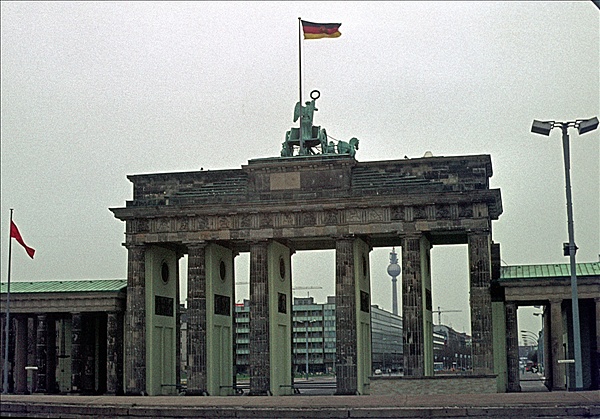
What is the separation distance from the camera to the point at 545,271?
2680 inches

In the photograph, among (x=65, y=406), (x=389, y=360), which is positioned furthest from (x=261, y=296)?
(x=389, y=360)

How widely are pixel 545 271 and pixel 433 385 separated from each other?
17495 mm

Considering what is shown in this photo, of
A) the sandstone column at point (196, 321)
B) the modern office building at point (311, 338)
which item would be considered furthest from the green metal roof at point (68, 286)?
the modern office building at point (311, 338)

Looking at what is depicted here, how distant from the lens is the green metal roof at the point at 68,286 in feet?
241

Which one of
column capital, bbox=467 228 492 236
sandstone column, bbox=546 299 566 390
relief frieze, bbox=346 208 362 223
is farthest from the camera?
relief frieze, bbox=346 208 362 223

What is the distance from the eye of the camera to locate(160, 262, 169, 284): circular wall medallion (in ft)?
238

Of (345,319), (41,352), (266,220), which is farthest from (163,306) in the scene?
(345,319)

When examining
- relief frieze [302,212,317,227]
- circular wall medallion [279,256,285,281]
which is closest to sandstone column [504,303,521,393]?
relief frieze [302,212,317,227]

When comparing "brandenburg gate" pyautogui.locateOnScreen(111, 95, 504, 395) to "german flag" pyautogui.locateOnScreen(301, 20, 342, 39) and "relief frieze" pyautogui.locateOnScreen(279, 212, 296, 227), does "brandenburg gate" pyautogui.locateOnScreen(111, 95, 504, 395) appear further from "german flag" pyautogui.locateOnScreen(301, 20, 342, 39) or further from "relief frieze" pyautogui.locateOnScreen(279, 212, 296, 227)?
"german flag" pyautogui.locateOnScreen(301, 20, 342, 39)

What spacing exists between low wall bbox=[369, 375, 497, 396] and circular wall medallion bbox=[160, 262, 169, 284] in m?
22.6

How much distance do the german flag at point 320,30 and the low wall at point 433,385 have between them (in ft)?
85.1

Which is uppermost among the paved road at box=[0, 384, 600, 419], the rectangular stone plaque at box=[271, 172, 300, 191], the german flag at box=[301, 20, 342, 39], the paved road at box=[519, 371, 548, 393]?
the german flag at box=[301, 20, 342, 39]

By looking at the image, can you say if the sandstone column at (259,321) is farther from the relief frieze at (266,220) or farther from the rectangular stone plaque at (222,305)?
the rectangular stone plaque at (222,305)

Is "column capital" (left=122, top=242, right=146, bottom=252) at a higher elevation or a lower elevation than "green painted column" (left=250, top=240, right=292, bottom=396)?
higher
